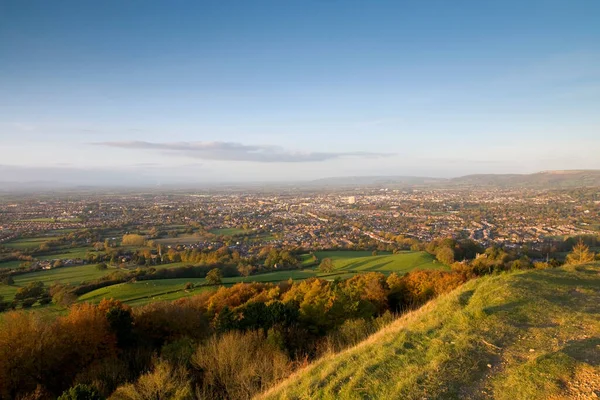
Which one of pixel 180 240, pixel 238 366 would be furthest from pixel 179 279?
pixel 238 366

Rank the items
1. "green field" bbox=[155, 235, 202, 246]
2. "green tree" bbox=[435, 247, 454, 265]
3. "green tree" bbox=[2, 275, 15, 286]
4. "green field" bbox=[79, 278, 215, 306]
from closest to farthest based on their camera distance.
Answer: "green field" bbox=[79, 278, 215, 306]
"green tree" bbox=[2, 275, 15, 286]
"green tree" bbox=[435, 247, 454, 265]
"green field" bbox=[155, 235, 202, 246]

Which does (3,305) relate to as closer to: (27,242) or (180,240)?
(27,242)

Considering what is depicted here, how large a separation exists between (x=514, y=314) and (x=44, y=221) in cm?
9471

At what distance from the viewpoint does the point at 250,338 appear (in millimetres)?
14078

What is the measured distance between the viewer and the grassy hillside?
6.07 meters

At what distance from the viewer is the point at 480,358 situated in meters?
7.09

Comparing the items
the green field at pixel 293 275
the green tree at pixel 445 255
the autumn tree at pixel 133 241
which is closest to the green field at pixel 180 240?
the autumn tree at pixel 133 241

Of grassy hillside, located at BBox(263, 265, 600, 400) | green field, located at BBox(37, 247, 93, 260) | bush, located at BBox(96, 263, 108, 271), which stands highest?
grassy hillside, located at BBox(263, 265, 600, 400)

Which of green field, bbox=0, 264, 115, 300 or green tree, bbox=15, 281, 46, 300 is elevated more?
green tree, bbox=15, 281, 46, 300

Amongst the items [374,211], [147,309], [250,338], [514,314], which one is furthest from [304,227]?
[514,314]

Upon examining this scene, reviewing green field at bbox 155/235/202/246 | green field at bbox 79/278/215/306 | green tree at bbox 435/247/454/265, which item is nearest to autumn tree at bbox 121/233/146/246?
green field at bbox 155/235/202/246

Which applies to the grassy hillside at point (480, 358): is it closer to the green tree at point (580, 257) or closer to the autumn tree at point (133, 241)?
the green tree at point (580, 257)

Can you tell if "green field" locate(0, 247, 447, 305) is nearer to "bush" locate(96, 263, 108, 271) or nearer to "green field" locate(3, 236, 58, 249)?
"bush" locate(96, 263, 108, 271)

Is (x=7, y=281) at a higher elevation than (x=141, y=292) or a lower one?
higher
